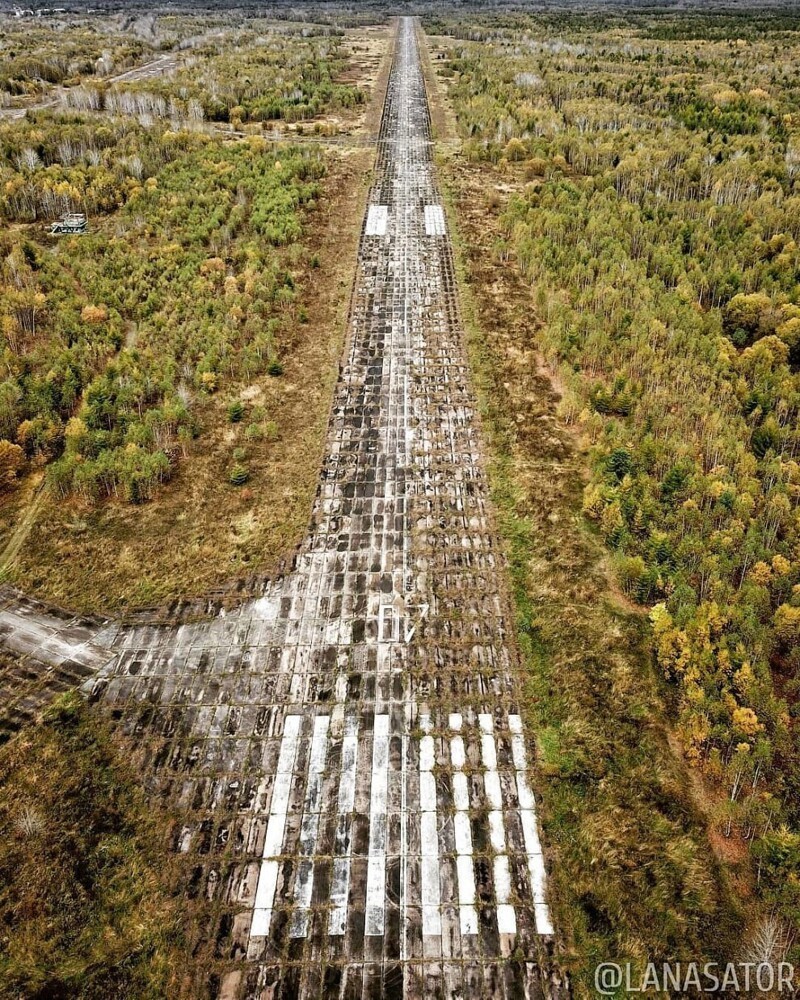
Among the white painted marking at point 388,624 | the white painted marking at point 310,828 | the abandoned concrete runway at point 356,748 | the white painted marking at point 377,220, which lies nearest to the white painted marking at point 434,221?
the white painted marking at point 377,220

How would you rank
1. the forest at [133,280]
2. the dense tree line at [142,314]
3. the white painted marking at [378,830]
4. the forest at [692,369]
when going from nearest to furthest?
the white painted marking at [378,830]
the forest at [692,369]
the dense tree line at [142,314]
the forest at [133,280]

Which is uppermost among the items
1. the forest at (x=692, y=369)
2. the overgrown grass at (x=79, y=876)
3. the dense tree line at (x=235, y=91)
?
the dense tree line at (x=235, y=91)

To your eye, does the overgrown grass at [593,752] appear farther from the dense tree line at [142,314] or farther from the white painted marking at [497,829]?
the dense tree line at [142,314]

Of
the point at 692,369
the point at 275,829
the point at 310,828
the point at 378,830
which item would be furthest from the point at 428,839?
the point at 692,369

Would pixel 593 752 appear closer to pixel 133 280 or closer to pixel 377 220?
pixel 133 280

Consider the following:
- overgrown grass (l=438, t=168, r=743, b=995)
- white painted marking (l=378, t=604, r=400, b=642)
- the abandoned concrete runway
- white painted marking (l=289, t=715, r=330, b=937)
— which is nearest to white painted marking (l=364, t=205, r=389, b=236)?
overgrown grass (l=438, t=168, r=743, b=995)

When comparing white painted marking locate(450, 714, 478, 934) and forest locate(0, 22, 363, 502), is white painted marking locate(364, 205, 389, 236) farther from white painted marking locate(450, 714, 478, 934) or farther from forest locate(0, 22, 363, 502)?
white painted marking locate(450, 714, 478, 934)

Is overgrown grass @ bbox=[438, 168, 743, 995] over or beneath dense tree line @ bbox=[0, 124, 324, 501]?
beneath

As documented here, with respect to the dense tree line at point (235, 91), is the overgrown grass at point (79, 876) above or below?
below
